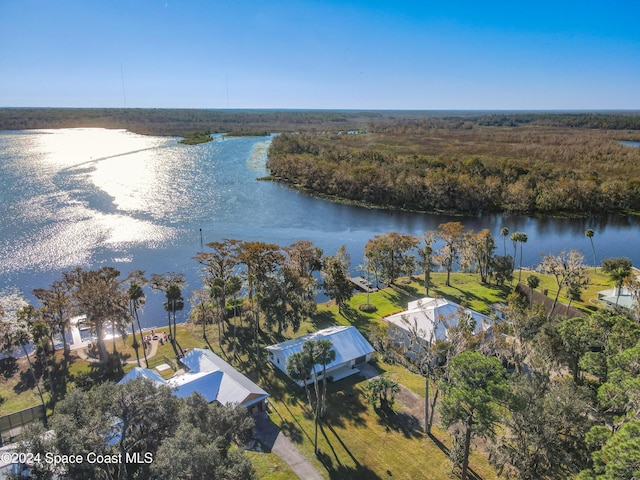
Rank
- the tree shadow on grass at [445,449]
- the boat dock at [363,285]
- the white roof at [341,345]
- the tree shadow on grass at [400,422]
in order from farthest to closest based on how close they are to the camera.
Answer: the boat dock at [363,285] → the white roof at [341,345] → the tree shadow on grass at [400,422] → the tree shadow on grass at [445,449]

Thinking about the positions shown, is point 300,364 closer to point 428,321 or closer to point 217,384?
point 217,384

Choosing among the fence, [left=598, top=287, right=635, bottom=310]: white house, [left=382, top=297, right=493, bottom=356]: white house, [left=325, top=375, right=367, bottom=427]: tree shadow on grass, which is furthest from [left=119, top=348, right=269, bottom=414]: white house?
[left=598, top=287, right=635, bottom=310]: white house

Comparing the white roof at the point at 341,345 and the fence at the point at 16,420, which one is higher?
the white roof at the point at 341,345

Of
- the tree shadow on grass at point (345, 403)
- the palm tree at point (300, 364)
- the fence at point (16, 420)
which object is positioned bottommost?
the tree shadow on grass at point (345, 403)

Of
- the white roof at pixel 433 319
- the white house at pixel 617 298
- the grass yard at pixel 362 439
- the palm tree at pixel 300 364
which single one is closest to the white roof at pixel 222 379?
the grass yard at pixel 362 439

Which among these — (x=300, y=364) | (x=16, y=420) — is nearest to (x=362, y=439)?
(x=300, y=364)

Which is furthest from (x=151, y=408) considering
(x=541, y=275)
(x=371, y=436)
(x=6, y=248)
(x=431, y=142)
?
(x=431, y=142)

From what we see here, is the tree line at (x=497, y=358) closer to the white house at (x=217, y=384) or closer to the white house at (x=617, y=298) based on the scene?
the white house at (x=617, y=298)
